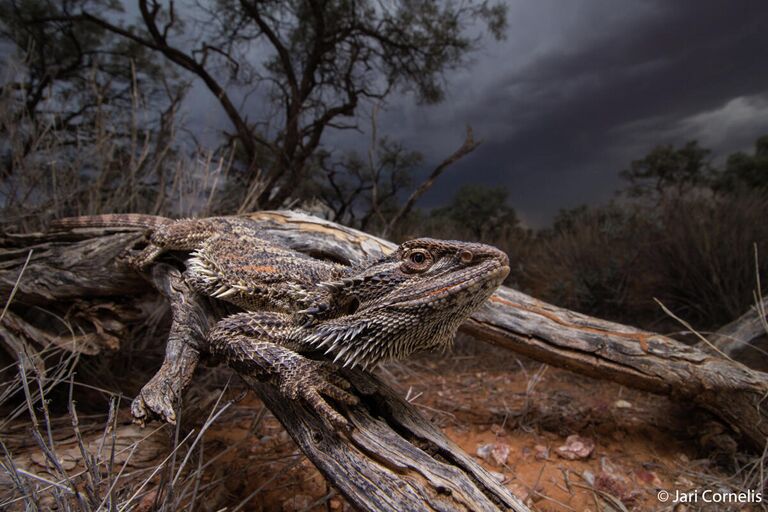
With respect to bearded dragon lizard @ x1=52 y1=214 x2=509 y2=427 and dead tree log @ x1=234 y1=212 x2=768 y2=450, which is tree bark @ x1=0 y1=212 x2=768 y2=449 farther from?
bearded dragon lizard @ x1=52 y1=214 x2=509 y2=427

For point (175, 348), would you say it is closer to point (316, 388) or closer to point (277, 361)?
point (277, 361)

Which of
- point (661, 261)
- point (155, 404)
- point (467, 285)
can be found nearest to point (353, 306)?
point (467, 285)

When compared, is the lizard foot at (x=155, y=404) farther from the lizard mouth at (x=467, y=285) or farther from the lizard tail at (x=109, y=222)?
the lizard tail at (x=109, y=222)

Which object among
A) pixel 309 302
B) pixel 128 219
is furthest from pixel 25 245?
pixel 309 302

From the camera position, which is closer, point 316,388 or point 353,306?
point 316,388

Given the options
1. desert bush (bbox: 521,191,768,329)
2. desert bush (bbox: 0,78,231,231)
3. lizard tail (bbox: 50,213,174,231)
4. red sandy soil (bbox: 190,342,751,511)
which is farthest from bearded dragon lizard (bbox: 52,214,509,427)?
desert bush (bbox: 521,191,768,329)

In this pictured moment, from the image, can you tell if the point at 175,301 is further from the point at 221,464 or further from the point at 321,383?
the point at 321,383
